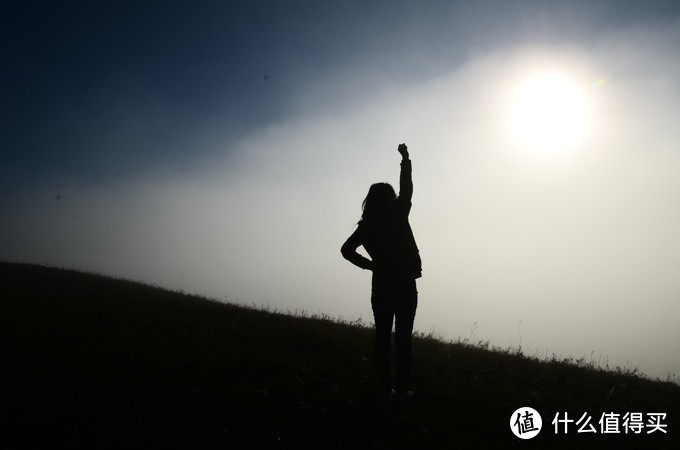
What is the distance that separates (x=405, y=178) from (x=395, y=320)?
2219 millimetres

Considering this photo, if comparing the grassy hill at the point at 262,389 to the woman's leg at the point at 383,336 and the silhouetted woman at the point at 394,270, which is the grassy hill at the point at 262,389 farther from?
the silhouetted woman at the point at 394,270

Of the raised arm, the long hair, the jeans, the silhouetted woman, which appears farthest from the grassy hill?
the raised arm

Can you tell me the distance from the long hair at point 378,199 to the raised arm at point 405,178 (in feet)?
0.73

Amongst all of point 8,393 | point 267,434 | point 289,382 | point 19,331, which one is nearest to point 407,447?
point 267,434

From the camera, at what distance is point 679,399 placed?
28.1 ft

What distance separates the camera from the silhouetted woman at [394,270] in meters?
6.57

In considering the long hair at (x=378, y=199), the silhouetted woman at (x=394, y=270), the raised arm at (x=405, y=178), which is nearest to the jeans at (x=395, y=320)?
the silhouetted woman at (x=394, y=270)

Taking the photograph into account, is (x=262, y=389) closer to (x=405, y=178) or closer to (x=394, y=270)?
(x=394, y=270)

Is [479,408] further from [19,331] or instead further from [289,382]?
[19,331]

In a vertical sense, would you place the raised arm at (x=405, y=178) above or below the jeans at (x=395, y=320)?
above

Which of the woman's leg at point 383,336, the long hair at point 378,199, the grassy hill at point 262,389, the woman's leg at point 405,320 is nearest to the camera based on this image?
the grassy hill at point 262,389

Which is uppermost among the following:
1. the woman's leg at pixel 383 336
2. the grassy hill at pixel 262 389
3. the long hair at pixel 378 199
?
the long hair at pixel 378 199

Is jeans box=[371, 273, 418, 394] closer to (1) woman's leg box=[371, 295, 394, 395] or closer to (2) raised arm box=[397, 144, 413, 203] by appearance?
(1) woman's leg box=[371, 295, 394, 395]

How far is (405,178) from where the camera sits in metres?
6.59
